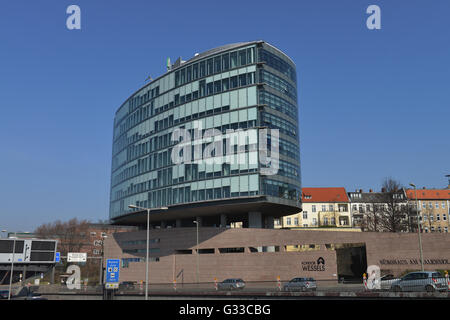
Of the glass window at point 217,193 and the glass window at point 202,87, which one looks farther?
the glass window at point 202,87

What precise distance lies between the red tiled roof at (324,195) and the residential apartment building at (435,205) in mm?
20116

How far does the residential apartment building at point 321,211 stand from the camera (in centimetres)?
12519

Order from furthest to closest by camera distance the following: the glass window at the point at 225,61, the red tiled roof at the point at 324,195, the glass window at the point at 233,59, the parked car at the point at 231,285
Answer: the red tiled roof at the point at 324,195, the glass window at the point at 225,61, the glass window at the point at 233,59, the parked car at the point at 231,285

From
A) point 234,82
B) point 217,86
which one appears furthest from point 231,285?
point 217,86

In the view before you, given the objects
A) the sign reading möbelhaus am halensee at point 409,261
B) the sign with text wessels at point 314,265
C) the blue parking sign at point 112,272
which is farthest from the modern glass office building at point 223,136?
the blue parking sign at point 112,272

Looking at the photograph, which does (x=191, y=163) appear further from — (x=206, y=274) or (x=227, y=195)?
(x=206, y=274)

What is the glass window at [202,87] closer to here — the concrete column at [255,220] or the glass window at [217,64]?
the glass window at [217,64]

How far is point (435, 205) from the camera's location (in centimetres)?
13075

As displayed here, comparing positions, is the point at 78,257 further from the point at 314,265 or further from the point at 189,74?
the point at 189,74

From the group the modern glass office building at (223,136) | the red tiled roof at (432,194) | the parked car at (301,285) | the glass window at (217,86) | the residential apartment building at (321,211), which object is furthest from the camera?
the red tiled roof at (432,194)

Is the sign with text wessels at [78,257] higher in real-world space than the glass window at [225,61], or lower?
lower

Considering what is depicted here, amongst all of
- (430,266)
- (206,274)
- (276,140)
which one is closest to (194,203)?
(206,274)
